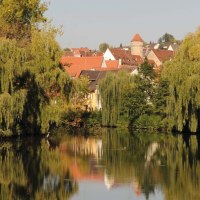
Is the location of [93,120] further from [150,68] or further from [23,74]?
[23,74]

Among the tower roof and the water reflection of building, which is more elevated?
the tower roof

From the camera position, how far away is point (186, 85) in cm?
3638

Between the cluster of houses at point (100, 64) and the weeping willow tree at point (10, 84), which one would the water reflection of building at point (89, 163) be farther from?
the cluster of houses at point (100, 64)

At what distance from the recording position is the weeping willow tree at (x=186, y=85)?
3634 cm

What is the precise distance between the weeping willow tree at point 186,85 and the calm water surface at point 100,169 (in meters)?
2.67

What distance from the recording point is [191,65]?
3656cm

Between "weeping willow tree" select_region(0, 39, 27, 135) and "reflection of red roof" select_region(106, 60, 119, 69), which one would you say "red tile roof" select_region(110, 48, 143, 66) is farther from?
"weeping willow tree" select_region(0, 39, 27, 135)

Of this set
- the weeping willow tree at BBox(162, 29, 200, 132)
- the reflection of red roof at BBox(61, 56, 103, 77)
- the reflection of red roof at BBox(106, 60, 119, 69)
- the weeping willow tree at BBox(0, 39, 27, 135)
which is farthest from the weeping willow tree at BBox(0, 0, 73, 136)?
the reflection of red roof at BBox(106, 60, 119, 69)

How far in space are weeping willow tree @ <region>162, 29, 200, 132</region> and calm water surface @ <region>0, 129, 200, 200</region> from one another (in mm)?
2670

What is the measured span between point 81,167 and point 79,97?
25672 mm

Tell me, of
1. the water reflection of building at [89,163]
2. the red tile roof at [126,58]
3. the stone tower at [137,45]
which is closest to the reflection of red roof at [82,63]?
the red tile roof at [126,58]

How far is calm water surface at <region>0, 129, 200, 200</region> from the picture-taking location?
17.5 m

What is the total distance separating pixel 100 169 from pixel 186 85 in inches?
619

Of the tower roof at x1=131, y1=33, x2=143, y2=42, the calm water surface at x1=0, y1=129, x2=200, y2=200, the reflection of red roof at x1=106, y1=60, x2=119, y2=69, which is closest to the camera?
the calm water surface at x1=0, y1=129, x2=200, y2=200
